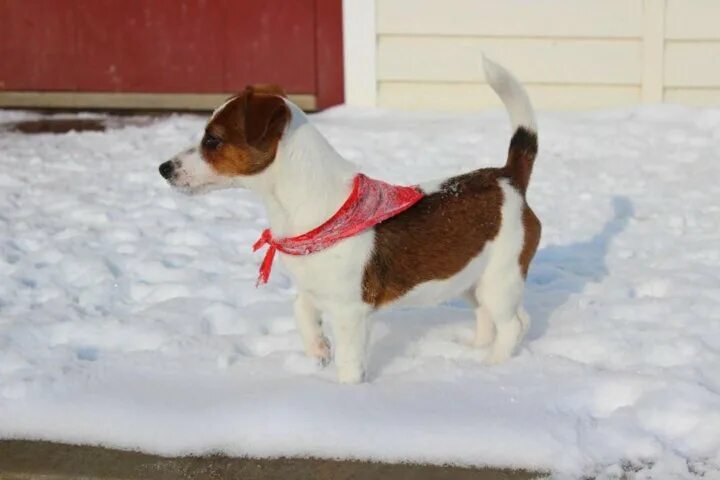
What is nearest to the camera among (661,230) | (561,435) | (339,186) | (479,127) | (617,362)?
(561,435)

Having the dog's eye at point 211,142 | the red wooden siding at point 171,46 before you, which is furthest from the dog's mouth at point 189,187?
the red wooden siding at point 171,46

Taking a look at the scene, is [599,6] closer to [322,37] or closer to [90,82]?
[322,37]

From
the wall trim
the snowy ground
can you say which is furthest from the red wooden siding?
the snowy ground

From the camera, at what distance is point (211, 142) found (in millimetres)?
3645

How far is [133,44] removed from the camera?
363 inches

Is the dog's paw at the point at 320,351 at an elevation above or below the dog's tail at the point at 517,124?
below

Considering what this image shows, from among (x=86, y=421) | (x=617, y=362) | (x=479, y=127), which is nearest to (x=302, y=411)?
(x=86, y=421)

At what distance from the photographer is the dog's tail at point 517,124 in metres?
4.20

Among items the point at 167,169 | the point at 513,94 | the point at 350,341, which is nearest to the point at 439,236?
the point at 350,341

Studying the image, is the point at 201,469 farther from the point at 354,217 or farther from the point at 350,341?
the point at 354,217

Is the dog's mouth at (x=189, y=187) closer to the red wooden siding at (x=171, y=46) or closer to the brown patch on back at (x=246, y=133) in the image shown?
the brown patch on back at (x=246, y=133)

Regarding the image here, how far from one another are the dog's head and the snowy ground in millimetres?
750

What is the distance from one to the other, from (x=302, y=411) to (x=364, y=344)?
1.32 ft

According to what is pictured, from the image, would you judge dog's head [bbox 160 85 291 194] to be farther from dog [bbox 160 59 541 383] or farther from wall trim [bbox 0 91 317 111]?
wall trim [bbox 0 91 317 111]
